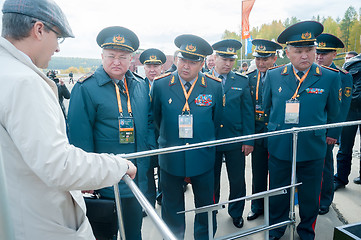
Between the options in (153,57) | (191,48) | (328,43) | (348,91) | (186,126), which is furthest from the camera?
(153,57)

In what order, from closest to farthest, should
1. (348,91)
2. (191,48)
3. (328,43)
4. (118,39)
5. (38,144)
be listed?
(38,144)
(118,39)
(191,48)
(348,91)
(328,43)

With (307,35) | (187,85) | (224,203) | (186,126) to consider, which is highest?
(307,35)

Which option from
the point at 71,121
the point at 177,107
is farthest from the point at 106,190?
the point at 177,107

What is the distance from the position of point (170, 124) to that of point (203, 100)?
1.30ft

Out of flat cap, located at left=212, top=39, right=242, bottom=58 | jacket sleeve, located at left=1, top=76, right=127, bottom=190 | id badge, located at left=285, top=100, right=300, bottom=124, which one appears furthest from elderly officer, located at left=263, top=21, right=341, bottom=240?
jacket sleeve, located at left=1, top=76, right=127, bottom=190

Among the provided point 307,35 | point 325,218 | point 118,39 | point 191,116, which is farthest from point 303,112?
point 118,39

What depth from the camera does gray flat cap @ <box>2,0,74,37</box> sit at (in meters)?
0.99

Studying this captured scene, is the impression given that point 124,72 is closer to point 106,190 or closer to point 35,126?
point 106,190

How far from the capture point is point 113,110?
6.56 feet

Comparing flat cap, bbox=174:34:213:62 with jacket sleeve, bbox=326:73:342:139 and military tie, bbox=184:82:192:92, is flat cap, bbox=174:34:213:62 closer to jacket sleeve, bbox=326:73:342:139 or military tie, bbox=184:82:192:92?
military tie, bbox=184:82:192:92

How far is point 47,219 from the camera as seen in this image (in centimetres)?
104

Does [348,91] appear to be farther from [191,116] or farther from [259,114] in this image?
[191,116]

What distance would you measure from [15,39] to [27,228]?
775mm

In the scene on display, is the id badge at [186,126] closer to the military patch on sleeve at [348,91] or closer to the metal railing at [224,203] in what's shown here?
the metal railing at [224,203]
